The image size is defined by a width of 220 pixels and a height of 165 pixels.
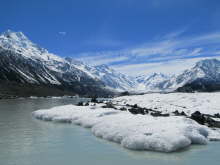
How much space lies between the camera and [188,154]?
2000 centimetres

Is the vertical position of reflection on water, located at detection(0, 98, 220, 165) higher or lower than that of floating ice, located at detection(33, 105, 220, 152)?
lower

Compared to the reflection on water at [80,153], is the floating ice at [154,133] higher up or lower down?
higher up

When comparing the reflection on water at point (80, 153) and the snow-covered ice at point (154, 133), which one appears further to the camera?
the snow-covered ice at point (154, 133)

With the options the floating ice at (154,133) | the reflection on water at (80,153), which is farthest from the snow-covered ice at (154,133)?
the reflection on water at (80,153)

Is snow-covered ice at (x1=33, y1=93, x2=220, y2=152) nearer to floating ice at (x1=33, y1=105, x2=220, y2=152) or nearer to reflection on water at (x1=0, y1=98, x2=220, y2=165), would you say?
floating ice at (x1=33, y1=105, x2=220, y2=152)

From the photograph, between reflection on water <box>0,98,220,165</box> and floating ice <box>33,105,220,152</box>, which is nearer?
reflection on water <box>0,98,220,165</box>

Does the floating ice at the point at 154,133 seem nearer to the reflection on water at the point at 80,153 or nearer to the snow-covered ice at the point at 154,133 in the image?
the snow-covered ice at the point at 154,133

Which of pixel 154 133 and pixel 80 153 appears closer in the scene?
pixel 80 153

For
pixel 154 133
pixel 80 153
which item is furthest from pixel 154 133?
pixel 80 153

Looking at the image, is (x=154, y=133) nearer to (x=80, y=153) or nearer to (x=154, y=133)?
(x=154, y=133)

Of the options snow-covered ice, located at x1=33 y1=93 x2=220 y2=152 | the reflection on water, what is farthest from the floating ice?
the reflection on water

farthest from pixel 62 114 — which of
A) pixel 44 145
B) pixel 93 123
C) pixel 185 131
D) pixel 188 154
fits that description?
pixel 188 154

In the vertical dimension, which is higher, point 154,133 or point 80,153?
point 154,133

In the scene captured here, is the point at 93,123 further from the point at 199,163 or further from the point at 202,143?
the point at 199,163
